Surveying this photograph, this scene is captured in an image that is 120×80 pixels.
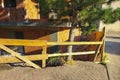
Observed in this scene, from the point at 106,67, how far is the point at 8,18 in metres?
7.34

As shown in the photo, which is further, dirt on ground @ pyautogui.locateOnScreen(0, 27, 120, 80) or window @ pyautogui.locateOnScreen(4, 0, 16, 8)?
window @ pyautogui.locateOnScreen(4, 0, 16, 8)

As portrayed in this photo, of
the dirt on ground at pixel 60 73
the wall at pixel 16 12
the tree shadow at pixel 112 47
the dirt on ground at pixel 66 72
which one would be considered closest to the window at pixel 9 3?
the wall at pixel 16 12

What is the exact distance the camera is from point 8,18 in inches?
616

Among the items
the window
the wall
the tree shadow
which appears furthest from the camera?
the tree shadow

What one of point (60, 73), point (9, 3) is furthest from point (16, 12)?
point (60, 73)

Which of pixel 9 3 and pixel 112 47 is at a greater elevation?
pixel 9 3

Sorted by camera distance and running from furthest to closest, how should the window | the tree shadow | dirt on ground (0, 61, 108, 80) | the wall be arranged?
1. the tree shadow
2. the window
3. the wall
4. dirt on ground (0, 61, 108, 80)

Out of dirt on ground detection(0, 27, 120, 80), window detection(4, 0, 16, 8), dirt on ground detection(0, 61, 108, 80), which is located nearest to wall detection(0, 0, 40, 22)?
window detection(4, 0, 16, 8)

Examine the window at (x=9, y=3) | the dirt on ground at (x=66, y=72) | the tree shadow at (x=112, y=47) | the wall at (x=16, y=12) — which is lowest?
the tree shadow at (x=112, y=47)

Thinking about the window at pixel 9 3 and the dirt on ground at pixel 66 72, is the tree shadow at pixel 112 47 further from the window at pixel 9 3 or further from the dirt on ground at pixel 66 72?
the window at pixel 9 3

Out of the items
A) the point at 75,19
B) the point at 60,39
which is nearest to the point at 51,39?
the point at 60,39

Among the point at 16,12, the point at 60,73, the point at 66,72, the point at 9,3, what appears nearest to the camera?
the point at 60,73

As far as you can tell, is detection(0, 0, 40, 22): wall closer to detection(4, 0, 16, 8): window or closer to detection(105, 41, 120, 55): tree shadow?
detection(4, 0, 16, 8): window

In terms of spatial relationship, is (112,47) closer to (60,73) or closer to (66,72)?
(66,72)
